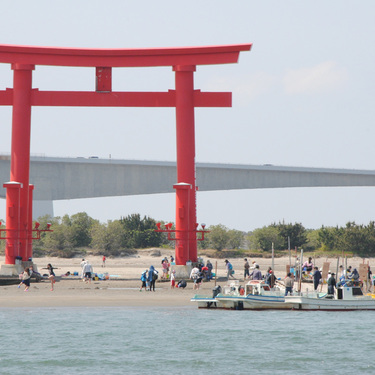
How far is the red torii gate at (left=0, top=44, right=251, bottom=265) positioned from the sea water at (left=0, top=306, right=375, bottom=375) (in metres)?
9.89

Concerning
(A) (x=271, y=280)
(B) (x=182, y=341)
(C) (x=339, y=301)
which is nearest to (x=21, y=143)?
(A) (x=271, y=280)

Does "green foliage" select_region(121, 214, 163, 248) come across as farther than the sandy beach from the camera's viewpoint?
Yes

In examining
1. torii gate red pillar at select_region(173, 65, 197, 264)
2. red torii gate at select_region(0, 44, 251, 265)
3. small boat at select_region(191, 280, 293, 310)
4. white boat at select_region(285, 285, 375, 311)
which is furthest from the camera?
red torii gate at select_region(0, 44, 251, 265)

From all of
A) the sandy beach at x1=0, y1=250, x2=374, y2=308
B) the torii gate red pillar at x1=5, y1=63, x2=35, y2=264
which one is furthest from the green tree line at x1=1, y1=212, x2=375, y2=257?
the torii gate red pillar at x1=5, y1=63, x2=35, y2=264

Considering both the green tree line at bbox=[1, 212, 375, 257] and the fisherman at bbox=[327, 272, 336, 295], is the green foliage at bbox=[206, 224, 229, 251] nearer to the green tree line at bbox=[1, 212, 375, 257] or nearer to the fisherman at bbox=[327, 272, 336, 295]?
the green tree line at bbox=[1, 212, 375, 257]

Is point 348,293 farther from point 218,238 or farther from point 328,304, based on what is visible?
point 218,238

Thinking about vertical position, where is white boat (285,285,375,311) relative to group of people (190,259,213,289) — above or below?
below

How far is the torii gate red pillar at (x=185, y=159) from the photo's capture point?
1731 inches

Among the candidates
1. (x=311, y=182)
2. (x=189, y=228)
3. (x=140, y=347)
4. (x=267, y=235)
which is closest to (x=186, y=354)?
(x=140, y=347)

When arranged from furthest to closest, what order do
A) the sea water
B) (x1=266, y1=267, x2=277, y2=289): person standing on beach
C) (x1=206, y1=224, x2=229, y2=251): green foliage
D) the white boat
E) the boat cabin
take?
1. (x1=206, y1=224, x2=229, y2=251): green foliage
2. (x1=266, y1=267, x2=277, y2=289): person standing on beach
3. the boat cabin
4. the white boat
5. the sea water

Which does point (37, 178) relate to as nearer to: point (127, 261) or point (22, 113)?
point (127, 261)

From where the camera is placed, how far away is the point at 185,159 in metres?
44.5

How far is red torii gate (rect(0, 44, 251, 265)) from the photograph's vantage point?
4438cm

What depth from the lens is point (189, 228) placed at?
146 feet
